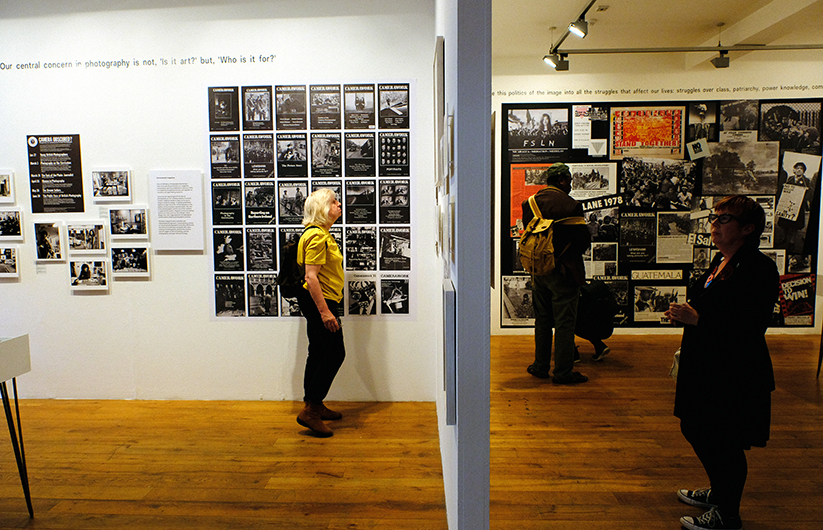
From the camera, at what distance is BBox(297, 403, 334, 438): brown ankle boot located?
3502mm

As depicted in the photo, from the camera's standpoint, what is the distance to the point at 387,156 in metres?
4.00

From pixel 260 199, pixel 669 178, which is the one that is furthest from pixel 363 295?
pixel 669 178

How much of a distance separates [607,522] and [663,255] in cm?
423

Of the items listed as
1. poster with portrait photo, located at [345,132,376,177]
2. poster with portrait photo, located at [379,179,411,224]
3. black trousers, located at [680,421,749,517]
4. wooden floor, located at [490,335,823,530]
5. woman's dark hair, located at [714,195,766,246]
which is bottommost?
wooden floor, located at [490,335,823,530]

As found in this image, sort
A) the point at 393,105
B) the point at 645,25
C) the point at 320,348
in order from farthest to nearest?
the point at 645,25 < the point at 393,105 < the point at 320,348

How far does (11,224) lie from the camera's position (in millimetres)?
4219

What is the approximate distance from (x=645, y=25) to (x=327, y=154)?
3.42 metres

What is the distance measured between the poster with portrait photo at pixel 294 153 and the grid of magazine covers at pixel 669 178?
273 centimetres

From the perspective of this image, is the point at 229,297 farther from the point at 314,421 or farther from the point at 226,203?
the point at 314,421

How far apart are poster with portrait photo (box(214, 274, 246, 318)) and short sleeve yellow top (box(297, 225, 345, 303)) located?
0.85m

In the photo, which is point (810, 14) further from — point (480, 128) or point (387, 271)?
point (480, 128)

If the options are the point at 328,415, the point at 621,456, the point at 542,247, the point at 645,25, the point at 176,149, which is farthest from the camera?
the point at 645,25

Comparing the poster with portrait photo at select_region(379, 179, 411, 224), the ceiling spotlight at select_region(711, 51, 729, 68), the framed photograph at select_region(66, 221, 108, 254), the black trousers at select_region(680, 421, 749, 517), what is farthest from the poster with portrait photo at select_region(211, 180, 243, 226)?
the ceiling spotlight at select_region(711, 51, 729, 68)

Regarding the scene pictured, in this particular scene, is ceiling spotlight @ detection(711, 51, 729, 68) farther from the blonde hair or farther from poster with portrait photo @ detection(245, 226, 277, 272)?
poster with portrait photo @ detection(245, 226, 277, 272)
